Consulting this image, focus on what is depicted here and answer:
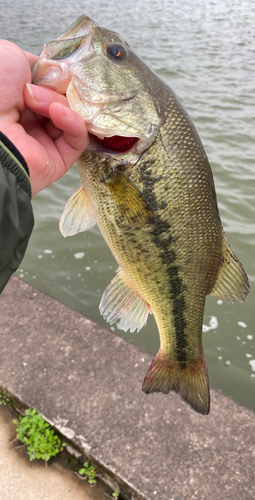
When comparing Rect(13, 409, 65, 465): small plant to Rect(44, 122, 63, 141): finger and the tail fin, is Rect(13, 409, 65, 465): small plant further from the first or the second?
Rect(44, 122, 63, 141): finger

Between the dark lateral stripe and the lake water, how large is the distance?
175 cm

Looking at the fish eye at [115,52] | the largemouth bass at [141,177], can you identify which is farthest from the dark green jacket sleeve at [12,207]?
the fish eye at [115,52]

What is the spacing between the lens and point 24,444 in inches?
105

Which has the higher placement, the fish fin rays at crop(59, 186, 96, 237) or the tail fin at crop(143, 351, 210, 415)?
the fish fin rays at crop(59, 186, 96, 237)

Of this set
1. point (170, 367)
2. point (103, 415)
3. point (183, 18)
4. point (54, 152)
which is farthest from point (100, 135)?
point (183, 18)

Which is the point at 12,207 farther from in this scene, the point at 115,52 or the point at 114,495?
the point at 114,495

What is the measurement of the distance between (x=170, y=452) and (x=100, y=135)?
2.03 metres

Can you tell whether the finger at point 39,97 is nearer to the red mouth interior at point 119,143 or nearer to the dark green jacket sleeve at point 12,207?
the dark green jacket sleeve at point 12,207

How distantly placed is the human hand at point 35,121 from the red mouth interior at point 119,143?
0.10 metres

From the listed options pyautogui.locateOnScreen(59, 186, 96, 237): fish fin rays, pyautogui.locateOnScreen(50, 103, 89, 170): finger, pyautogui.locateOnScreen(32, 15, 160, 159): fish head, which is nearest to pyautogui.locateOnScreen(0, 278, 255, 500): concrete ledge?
pyautogui.locateOnScreen(59, 186, 96, 237): fish fin rays

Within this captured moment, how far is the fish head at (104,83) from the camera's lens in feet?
5.08

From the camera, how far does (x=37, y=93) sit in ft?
4.83

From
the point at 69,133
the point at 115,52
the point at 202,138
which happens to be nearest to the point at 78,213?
the point at 69,133

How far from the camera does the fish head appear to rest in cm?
155
